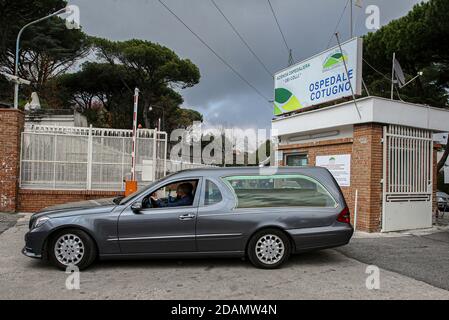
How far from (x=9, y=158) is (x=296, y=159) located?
28.5 ft

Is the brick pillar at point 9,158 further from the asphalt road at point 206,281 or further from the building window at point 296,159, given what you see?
the building window at point 296,159

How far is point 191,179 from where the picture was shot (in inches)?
250

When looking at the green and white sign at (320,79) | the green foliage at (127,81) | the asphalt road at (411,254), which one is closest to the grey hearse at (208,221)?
the asphalt road at (411,254)

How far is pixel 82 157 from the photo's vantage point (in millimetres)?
12258

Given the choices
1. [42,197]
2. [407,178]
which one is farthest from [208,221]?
[42,197]

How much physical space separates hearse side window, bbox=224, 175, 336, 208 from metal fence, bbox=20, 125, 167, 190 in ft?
22.5

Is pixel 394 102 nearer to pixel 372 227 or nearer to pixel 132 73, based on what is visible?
pixel 372 227

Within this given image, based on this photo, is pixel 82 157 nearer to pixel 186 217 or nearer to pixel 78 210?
pixel 78 210

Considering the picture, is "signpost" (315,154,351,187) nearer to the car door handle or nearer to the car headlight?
the car door handle

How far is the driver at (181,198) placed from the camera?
245 inches
